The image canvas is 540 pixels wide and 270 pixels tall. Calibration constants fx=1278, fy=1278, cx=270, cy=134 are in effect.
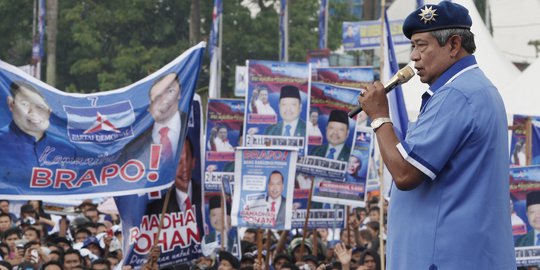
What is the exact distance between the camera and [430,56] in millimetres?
4180

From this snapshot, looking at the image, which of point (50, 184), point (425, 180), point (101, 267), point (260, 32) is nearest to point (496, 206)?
point (425, 180)

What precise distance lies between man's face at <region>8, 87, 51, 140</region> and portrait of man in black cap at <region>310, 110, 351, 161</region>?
477 cm

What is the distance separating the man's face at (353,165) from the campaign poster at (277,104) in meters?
0.62

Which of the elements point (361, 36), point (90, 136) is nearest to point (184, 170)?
point (90, 136)

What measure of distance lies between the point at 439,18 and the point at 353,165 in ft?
31.3

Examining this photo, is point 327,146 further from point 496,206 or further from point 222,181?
point 496,206

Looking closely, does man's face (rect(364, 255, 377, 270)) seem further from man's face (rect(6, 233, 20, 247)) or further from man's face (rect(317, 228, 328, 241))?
man's face (rect(317, 228, 328, 241))

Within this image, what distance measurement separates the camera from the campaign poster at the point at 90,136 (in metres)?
8.93

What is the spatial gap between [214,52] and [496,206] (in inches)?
758

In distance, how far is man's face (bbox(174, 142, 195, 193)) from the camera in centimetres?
1015

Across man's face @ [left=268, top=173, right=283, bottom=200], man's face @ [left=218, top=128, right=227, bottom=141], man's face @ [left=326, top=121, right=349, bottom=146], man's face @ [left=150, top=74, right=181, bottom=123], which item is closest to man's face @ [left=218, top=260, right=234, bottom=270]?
man's face @ [left=268, top=173, right=283, bottom=200]

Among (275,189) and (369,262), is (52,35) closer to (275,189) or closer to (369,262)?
(275,189)

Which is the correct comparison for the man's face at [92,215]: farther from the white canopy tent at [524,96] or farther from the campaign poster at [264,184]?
the white canopy tent at [524,96]

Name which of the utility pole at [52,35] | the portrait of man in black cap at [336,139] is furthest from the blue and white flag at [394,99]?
the utility pole at [52,35]
